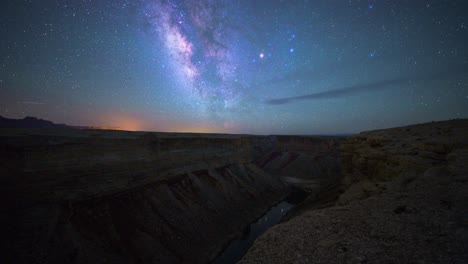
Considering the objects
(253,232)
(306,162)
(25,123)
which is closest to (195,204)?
(253,232)

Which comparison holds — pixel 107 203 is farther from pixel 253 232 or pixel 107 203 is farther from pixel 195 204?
pixel 253 232

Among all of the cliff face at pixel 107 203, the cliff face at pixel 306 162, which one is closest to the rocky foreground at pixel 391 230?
the cliff face at pixel 107 203

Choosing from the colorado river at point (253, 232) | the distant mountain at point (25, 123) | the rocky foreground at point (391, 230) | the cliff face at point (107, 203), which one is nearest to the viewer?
the rocky foreground at point (391, 230)

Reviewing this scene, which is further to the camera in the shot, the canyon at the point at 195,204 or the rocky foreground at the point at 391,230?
the canyon at the point at 195,204

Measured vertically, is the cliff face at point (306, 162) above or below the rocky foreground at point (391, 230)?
below

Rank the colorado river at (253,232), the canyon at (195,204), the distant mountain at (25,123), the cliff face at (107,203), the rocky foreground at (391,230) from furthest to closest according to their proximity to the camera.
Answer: the distant mountain at (25,123)
the colorado river at (253,232)
the cliff face at (107,203)
the canyon at (195,204)
the rocky foreground at (391,230)

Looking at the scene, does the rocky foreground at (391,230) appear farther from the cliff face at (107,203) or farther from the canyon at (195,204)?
the cliff face at (107,203)

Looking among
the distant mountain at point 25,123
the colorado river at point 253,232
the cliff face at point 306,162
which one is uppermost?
the distant mountain at point 25,123
